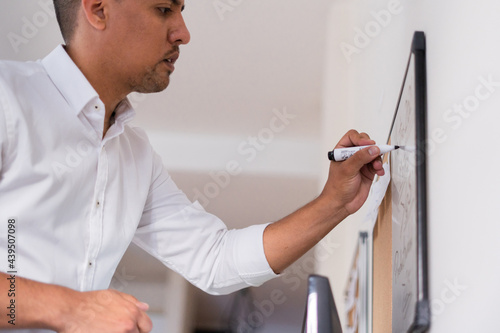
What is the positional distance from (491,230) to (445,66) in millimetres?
283

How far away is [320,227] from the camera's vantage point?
1.07 metres

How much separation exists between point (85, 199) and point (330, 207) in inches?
17.7

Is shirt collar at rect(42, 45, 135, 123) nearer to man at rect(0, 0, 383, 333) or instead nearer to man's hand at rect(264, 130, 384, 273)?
man at rect(0, 0, 383, 333)

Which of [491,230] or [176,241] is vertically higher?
[491,230]

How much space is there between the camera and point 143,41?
46.8 inches

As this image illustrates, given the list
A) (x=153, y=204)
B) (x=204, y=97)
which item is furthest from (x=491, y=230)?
(x=204, y=97)

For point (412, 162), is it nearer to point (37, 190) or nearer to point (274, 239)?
point (274, 239)
